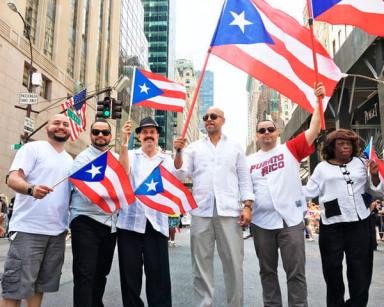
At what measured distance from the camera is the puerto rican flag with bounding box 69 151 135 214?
418 cm

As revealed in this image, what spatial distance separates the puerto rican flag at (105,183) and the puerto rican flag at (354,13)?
10.6 ft

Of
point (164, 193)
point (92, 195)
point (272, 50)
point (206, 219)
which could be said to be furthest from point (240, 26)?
point (92, 195)

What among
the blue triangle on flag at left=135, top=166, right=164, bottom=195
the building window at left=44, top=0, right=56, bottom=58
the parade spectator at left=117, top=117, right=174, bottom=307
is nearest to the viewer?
the parade spectator at left=117, top=117, right=174, bottom=307

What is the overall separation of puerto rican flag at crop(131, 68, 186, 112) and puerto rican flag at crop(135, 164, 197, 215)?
1.96 metres

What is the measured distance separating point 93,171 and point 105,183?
177 millimetres

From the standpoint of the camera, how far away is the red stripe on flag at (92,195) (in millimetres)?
4140

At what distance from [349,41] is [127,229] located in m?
19.6

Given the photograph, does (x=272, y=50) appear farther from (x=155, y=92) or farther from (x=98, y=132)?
(x=98, y=132)

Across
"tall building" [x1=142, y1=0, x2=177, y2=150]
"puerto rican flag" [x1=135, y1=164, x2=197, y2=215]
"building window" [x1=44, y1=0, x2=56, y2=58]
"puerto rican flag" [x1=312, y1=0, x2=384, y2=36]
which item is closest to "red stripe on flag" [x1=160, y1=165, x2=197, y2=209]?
"puerto rican flag" [x1=135, y1=164, x2=197, y2=215]

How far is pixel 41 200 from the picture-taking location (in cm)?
401

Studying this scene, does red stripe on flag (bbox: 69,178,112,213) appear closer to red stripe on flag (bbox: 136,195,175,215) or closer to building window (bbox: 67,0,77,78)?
red stripe on flag (bbox: 136,195,175,215)

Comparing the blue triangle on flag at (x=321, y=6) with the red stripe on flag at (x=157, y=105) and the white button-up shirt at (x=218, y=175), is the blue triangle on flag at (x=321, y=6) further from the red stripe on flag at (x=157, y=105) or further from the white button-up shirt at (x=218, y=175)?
the red stripe on flag at (x=157, y=105)

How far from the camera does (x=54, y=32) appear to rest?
3109 cm

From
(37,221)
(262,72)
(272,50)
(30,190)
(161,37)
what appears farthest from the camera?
(161,37)
